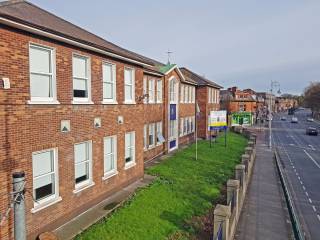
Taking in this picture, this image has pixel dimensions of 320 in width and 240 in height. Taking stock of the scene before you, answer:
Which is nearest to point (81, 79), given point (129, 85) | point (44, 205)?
point (129, 85)

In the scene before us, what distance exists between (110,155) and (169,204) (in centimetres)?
343

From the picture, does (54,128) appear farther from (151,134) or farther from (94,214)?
(151,134)

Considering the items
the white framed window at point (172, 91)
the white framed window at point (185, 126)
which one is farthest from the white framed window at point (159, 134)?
the white framed window at point (185, 126)

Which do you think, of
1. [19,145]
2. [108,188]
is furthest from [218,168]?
[19,145]

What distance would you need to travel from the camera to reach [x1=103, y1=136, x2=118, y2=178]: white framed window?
478 inches

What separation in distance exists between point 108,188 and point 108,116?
3182mm

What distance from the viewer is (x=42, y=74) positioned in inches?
338

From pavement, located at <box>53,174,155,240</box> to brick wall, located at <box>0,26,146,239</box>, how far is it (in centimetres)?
24

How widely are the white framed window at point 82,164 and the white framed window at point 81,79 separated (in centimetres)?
176

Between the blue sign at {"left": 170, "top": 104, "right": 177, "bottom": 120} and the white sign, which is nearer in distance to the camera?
the blue sign at {"left": 170, "top": 104, "right": 177, "bottom": 120}

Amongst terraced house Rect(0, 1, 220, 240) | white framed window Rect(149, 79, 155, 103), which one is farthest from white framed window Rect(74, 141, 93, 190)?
white framed window Rect(149, 79, 155, 103)

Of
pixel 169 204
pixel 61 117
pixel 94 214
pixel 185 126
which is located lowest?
pixel 169 204

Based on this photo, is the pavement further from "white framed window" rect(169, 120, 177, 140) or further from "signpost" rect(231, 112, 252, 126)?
"signpost" rect(231, 112, 252, 126)

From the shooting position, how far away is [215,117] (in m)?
30.2
